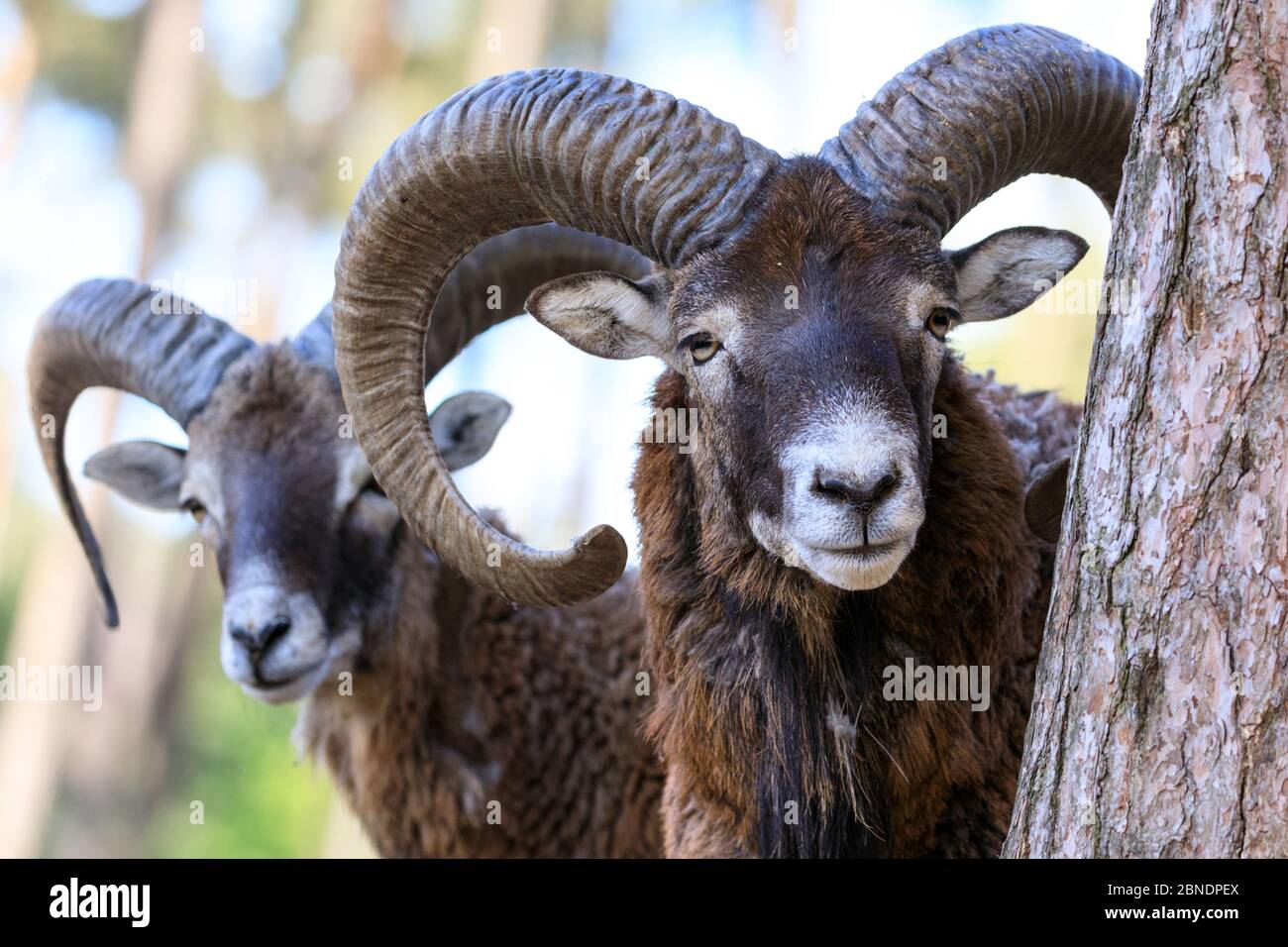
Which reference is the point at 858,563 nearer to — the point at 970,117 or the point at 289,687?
the point at 970,117

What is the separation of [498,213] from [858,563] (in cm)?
262

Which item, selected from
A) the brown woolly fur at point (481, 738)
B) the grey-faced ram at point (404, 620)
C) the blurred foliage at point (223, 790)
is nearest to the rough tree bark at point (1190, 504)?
the brown woolly fur at point (481, 738)

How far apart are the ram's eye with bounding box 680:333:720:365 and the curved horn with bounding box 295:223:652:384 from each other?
3.15 metres

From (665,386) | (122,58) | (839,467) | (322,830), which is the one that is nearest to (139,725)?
(322,830)

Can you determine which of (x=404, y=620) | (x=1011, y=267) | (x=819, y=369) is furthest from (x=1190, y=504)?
(x=404, y=620)

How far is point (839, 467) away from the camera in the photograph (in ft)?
15.5

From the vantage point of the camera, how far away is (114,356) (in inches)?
352

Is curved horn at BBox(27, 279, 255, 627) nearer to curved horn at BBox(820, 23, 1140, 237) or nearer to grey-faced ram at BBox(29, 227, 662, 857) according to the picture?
grey-faced ram at BBox(29, 227, 662, 857)

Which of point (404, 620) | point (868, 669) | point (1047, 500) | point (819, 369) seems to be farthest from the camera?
point (404, 620)

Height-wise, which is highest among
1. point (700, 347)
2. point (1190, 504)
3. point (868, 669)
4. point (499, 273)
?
point (499, 273)

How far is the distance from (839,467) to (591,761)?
4192 mm

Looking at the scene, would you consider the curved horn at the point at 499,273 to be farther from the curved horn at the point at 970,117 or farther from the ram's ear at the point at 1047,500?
the ram's ear at the point at 1047,500
